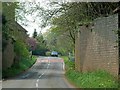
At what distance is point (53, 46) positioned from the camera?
417 feet

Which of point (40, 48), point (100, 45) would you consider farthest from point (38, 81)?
point (40, 48)

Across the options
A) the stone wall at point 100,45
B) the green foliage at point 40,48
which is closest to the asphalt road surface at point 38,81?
the stone wall at point 100,45

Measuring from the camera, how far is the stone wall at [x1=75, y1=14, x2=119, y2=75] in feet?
66.6

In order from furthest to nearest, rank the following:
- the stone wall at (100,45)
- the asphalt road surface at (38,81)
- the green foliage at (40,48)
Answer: the green foliage at (40,48) → the asphalt road surface at (38,81) → the stone wall at (100,45)

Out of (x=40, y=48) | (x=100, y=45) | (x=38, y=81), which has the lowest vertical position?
(x=38, y=81)

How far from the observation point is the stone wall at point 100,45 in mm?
20308

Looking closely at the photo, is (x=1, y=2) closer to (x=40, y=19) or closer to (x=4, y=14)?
(x=4, y=14)

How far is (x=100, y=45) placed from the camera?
23938mm

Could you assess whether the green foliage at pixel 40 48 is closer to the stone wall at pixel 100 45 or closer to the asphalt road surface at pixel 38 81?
the asphalt road surface at pixel 38 81

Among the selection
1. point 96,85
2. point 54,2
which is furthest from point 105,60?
point 54,2

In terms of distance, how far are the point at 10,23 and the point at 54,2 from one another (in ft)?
68.4

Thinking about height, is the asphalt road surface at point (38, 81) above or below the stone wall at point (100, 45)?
below

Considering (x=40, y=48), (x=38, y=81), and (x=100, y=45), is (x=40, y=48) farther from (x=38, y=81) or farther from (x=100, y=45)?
(x=100, y=45)

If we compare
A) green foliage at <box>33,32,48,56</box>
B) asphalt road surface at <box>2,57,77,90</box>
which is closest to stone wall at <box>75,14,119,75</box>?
asphalt road surface at <box>2,57,77,90</box>
